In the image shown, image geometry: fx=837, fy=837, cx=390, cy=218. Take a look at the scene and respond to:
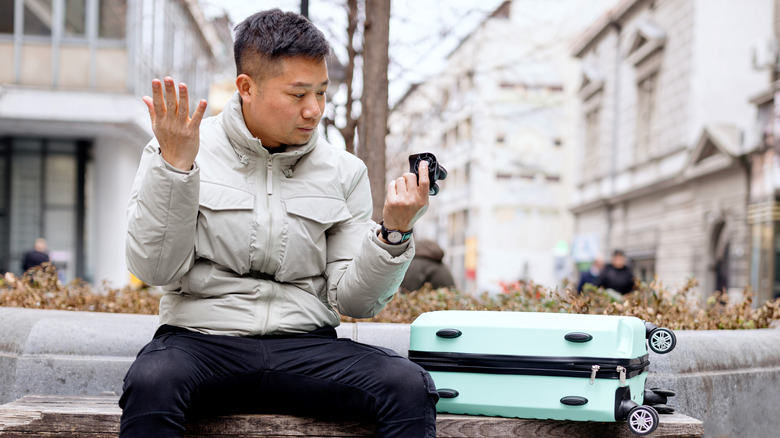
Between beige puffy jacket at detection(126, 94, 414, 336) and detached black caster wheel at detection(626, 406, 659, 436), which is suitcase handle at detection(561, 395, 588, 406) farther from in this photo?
beige puffy jacket at detection(126, 94, 414, 336)

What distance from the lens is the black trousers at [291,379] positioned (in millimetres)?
2451

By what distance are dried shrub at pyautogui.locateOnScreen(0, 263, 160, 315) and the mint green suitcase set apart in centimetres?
235

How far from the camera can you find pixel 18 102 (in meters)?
18.2

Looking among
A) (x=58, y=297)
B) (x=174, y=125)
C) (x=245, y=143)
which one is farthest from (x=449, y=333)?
(x=58, y=297)

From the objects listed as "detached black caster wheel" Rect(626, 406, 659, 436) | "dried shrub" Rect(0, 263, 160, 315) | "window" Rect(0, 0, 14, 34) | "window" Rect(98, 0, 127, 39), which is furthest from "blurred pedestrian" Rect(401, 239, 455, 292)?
"window" Rect(0, 0, 14, 34)

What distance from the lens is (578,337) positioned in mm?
2701

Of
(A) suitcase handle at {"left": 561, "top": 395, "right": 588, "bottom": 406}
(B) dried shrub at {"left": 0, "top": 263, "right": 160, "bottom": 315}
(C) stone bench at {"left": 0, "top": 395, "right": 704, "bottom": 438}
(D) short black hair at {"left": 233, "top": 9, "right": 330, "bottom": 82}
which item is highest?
(D) short black hair at {"left": 233, "top": 9, "right": 330, "bottom": 82}

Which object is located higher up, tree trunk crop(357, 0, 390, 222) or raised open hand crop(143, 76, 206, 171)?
tree trunk crop(357, 0, 390, 222)

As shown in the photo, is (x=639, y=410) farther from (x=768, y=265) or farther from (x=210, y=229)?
(x=768, y=265)

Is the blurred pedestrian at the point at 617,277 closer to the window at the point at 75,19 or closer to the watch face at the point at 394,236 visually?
the watch face at the point at 394,236

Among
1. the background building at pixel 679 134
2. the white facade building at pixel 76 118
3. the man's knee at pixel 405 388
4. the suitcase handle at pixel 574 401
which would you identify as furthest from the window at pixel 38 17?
the suitcase handle at pixel 574 401

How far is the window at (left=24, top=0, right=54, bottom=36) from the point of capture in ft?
61.5

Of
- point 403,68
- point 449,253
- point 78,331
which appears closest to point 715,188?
point 403,68

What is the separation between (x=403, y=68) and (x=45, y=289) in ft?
14.5
